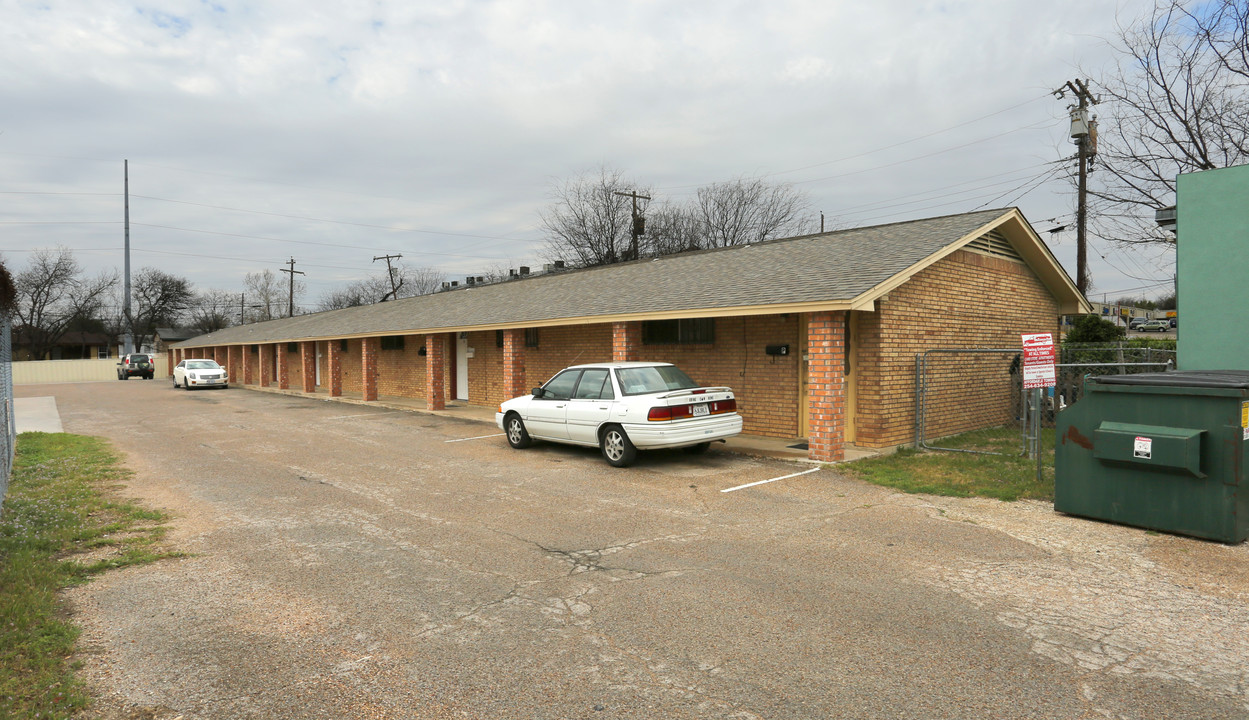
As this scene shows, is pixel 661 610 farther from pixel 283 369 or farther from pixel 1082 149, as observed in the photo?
pixel 283 369

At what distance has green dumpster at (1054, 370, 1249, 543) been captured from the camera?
5965 mm

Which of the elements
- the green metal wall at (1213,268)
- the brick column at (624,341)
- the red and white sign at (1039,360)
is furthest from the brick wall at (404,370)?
the green metal wall at (1213,268)

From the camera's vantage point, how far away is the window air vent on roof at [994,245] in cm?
1337

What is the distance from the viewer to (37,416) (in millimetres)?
19922

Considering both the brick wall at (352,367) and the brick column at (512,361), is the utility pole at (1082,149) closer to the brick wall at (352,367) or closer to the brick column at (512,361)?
the brick column at (512,361)

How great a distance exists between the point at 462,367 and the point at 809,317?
45.7ft

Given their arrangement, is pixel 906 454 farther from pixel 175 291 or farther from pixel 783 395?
pixel 175 291

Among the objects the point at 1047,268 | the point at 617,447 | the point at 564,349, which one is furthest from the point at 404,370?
the point at 1047,268

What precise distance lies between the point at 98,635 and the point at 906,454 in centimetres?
993

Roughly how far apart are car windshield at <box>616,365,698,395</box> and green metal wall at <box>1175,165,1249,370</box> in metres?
7.49

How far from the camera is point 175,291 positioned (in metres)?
77.5

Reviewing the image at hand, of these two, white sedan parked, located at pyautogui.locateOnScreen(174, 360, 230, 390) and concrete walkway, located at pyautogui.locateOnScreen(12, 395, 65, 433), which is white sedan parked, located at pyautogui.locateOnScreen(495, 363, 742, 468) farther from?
white sedan parked, located at pyautogui.locateOnScreen(174, 360, 230, 390)

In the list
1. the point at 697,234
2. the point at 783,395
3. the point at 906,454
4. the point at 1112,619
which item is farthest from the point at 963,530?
the point at 697,234

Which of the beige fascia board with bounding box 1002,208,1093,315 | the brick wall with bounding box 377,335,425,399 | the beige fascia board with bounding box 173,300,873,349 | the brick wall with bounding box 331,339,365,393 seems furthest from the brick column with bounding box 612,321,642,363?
the brick wall with bounding box 331,339,365,393
